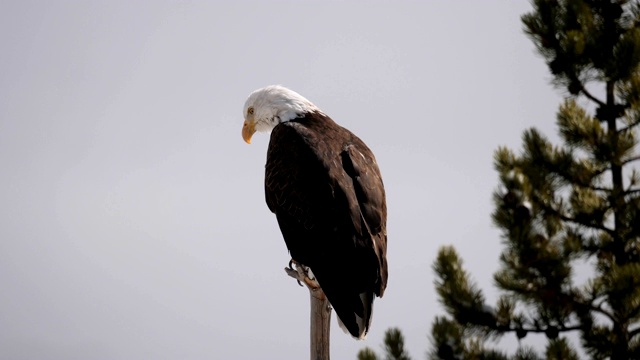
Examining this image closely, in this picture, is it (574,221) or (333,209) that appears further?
(574,221)

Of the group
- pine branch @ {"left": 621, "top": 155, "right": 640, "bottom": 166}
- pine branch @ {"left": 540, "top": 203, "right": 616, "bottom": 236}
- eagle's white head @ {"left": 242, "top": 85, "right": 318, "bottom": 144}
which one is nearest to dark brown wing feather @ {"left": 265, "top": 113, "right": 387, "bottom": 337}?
eagle's white head @ {"left": 242, "top": 85, "right": 318, "bottom": 144}

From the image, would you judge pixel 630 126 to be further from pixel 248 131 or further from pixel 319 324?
pixel 319 324

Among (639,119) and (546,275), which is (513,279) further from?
(639,119)

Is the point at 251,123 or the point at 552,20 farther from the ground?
the point at 552,20

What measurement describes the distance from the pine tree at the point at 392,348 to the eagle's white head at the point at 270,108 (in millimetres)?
2229

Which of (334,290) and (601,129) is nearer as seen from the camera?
(334,290)

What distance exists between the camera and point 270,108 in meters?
7.27

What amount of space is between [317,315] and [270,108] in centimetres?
172

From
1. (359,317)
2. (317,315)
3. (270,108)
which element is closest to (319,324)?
(317,315)

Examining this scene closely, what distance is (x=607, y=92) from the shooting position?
9.79 metres

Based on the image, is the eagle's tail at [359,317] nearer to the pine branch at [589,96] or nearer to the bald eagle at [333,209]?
the bald eagle at [333,209]

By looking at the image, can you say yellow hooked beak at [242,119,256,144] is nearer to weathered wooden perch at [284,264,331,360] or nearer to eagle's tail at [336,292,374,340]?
weathered wooden perch at [284,264,331,360]

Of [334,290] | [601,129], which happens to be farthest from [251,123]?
[601,129]

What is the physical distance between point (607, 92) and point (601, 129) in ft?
2.03
